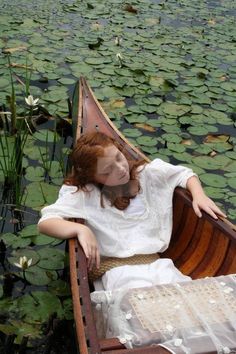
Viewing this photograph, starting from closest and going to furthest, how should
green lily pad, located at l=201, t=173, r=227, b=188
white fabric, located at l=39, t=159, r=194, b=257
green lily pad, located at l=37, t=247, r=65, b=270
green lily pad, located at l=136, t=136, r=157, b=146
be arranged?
white fabric, located at l=39, t=159, r=194, b=257 → green lily pad, located at l=37, t=247, r=65, b=270 → green lily pad, located at l=201, t=173, r=227, b=188 → green lily pad, located at l=136, t=136, r=157, b=146

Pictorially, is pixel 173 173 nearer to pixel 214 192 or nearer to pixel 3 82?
pixel 214 192

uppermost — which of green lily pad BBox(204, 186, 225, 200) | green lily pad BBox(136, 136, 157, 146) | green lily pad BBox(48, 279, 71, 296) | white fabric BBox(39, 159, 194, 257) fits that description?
white fabric BBox(39, 159, 194, 257)

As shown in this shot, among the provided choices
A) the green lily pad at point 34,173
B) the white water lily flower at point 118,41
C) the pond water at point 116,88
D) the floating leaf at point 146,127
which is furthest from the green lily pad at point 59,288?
the white water lily flower at point 118,41

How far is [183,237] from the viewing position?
2.37 meters

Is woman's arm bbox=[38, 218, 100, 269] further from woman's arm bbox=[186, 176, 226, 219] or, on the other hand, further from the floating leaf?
the floating leaf

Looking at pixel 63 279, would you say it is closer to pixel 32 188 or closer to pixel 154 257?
pixel 154 257

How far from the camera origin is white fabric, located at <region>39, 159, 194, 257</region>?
6.71 feet

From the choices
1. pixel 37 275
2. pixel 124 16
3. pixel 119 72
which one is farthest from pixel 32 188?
pixel 124 16

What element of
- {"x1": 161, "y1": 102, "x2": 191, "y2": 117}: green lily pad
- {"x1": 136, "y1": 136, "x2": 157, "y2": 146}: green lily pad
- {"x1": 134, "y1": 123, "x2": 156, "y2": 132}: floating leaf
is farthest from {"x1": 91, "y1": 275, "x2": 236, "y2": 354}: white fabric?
{"x1": 161, "y1": 102, "x2": 191, "y2": 117}: green lily pad

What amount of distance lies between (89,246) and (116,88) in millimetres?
2566

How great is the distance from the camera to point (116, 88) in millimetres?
4285

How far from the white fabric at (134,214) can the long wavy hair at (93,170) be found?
0.03 m

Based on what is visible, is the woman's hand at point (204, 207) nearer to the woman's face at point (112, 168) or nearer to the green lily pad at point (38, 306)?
the woman's face at point (112, 168)

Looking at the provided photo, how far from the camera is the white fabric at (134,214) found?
2.04 metres
